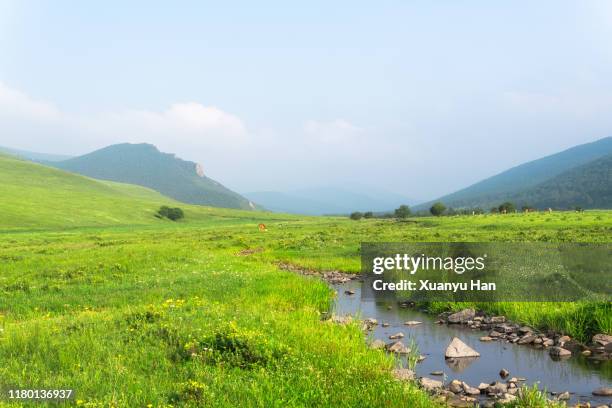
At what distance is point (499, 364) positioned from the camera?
13375 mm

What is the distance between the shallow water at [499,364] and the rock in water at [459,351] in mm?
225

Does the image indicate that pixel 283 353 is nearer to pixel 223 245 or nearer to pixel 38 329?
pixel 38 329

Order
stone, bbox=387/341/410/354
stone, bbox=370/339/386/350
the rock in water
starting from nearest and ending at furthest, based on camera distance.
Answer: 1. stone, bbox=370/339/386/350
2. the rock in water
3. stone, bbox=387/341/410/354

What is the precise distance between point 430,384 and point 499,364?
351 centimetres

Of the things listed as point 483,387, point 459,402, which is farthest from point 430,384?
point 483,387

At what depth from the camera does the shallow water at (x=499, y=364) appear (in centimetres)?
1175

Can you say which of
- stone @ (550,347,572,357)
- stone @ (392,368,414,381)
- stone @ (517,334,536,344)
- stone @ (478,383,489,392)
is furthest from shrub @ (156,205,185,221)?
stone @ (478,383,489,392)

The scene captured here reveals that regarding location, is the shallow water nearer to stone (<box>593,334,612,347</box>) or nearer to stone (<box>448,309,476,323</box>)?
stone (<box>448,309,476,323</box>)

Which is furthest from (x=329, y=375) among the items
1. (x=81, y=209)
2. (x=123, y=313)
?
(x=81, y=209)

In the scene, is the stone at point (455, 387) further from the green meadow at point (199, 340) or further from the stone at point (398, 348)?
the stone at point (398, 348)

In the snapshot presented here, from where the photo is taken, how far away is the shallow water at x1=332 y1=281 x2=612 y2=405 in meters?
11.8

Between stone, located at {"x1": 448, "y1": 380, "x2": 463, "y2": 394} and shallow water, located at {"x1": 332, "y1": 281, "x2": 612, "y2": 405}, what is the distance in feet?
2.37

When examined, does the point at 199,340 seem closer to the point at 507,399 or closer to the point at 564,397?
the point at 507,399

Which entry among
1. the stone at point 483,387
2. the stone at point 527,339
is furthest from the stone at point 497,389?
the stone at point 527,339
